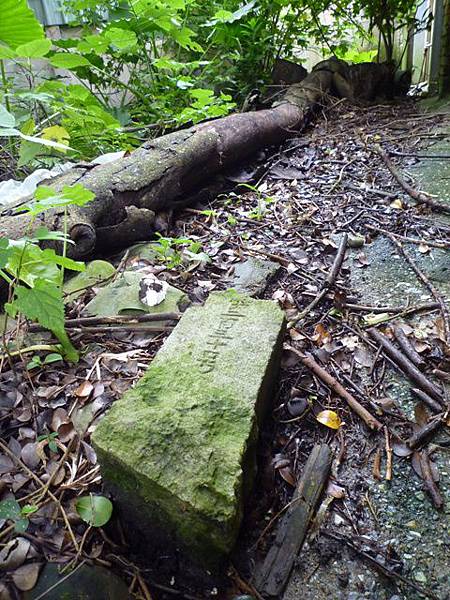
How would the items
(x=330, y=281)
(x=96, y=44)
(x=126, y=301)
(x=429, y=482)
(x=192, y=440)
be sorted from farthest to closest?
(x=96, y=44) → (x=330, y=281) → (x=126, y=301) → (x=429, y=482) → (x=192, y=440)

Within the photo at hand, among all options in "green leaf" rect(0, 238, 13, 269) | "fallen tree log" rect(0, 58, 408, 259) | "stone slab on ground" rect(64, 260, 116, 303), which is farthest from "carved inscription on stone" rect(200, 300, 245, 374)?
"fallen tree log" rect(0, 58, 408, 259)

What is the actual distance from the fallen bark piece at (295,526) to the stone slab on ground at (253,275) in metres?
0.87

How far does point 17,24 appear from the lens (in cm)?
172

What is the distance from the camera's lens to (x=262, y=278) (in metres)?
2.06

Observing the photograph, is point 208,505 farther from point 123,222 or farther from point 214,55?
point 214,55

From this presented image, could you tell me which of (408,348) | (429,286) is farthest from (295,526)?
(429,286)

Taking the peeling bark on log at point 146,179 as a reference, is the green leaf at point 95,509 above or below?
below

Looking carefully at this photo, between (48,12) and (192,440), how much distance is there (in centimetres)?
643

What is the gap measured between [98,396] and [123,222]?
1.31m

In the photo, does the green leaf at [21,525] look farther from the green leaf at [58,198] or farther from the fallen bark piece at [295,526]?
the green leaf at [58,198]

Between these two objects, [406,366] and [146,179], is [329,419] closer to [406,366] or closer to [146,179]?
[406,366]

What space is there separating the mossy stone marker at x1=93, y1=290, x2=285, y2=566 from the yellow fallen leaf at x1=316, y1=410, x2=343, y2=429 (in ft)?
0.62

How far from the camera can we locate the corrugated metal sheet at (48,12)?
5.29m

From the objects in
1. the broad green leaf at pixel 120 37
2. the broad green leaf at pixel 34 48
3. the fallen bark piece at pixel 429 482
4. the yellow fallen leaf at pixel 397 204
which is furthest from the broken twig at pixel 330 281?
the broad green leaf at pixel 120 37
